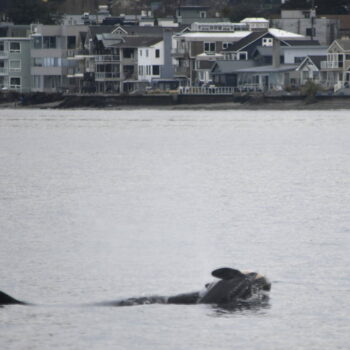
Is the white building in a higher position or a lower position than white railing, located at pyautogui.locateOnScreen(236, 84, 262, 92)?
higher

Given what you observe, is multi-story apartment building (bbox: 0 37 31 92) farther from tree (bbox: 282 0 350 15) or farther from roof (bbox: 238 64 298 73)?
tree (bbox: 282 0 350 15)

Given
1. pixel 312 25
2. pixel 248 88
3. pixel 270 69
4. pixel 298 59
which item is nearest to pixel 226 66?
pixel 248 88

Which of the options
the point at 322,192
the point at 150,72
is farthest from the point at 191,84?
the point at 322,192

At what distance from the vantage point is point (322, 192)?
49.2m

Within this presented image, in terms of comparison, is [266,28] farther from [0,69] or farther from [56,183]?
[56,183]

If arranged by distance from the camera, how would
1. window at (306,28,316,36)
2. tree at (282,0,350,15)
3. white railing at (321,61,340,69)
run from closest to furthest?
white railing at (321,61,340,69)
window at (306,28,316,36)
tree at (282,0,350,15)

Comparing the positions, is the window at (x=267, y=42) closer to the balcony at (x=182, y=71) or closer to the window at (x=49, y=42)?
the balcony at (x=182, y=71)

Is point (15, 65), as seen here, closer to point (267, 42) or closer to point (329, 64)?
point (267, 42)

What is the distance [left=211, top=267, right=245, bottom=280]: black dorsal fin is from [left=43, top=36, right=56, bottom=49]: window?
14243 cm

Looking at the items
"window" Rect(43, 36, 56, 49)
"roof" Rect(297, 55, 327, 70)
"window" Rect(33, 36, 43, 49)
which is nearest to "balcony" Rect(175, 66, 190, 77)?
"roof" Rect(297, 55, 327, 70)

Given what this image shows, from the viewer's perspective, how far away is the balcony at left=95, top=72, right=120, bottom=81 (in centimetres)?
15400

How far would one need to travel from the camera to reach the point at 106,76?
15412cm

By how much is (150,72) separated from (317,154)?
251ft

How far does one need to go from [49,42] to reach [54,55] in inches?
92.8
